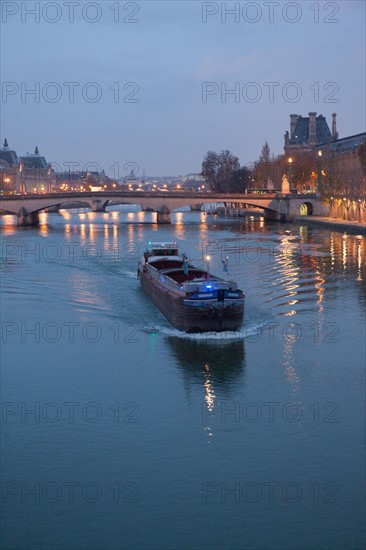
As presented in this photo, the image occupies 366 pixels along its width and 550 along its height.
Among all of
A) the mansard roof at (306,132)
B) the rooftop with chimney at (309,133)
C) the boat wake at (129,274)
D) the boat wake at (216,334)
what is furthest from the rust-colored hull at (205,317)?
the mansard roof at (306,132)

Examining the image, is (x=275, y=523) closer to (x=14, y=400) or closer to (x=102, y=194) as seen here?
(x=14, y=400)

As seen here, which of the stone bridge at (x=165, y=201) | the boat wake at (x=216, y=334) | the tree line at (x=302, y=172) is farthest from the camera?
the stone bridge at (x=165, y=201)

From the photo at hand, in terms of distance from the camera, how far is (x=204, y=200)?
97812 millimetres

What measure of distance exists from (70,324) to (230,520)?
56.3 feet

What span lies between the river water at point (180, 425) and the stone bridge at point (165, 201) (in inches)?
2289

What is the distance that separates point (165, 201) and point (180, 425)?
8164 centimetres

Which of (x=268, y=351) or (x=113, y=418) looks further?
(x=268, y=351)

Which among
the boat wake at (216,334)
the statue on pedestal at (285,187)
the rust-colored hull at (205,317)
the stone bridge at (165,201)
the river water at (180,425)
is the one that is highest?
the statue on pedestal at (285,187)

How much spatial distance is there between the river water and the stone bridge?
5815 centimetres

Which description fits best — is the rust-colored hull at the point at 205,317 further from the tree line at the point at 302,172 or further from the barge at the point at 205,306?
the tree line at the point at 302,172

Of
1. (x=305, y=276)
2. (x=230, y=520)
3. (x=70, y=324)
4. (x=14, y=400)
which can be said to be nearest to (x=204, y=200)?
(x=305, y=276)

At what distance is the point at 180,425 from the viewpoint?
18.9 meters

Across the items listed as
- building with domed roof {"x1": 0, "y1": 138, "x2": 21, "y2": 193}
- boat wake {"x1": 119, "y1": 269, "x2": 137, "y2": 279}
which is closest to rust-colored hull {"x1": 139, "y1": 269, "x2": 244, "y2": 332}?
boat wake {"x1": 119, "y1": 269, "x2": 137, "y2": 279}

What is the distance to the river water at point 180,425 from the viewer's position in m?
14.2
